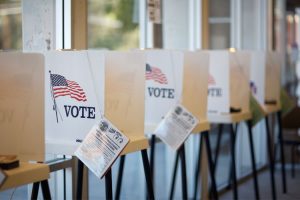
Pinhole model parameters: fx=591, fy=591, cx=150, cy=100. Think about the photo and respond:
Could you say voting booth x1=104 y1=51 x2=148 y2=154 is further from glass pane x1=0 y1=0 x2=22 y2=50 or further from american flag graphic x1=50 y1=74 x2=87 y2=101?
glass pane x1=0 y1=0 x2=22 y2=50

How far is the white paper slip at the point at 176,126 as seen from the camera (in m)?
3.12

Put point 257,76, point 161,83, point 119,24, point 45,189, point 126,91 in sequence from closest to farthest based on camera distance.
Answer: point 45,189, point 126,91, point 161,83, point 257,76, point 119,24

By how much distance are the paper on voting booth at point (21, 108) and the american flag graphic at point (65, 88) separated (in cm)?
23

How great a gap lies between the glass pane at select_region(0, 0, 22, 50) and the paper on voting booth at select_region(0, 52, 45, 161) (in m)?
0.67

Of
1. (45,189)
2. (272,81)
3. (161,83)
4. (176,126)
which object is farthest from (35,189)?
(272,81)

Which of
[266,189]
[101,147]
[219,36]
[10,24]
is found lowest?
[266,189]

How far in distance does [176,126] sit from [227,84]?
3.08 feet

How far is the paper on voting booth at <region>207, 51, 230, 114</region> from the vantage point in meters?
3.97

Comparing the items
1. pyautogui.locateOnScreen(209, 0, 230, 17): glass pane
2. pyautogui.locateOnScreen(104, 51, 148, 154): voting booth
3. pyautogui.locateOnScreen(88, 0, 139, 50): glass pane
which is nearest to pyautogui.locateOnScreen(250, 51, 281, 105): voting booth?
pyautogui.locateOnScreen(209, 0, 230, 17): glass pane

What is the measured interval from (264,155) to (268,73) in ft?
6.03

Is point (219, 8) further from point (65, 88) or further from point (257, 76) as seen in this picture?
point (65, 88)

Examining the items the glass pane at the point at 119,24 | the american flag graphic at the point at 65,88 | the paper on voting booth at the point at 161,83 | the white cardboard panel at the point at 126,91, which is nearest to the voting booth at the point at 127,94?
the white cardboard panel at the point at 126,91

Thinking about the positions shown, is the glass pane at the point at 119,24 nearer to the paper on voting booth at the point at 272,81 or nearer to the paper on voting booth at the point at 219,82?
the paper on voting booth at the point at 219,82

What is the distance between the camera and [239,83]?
13.7 feet
